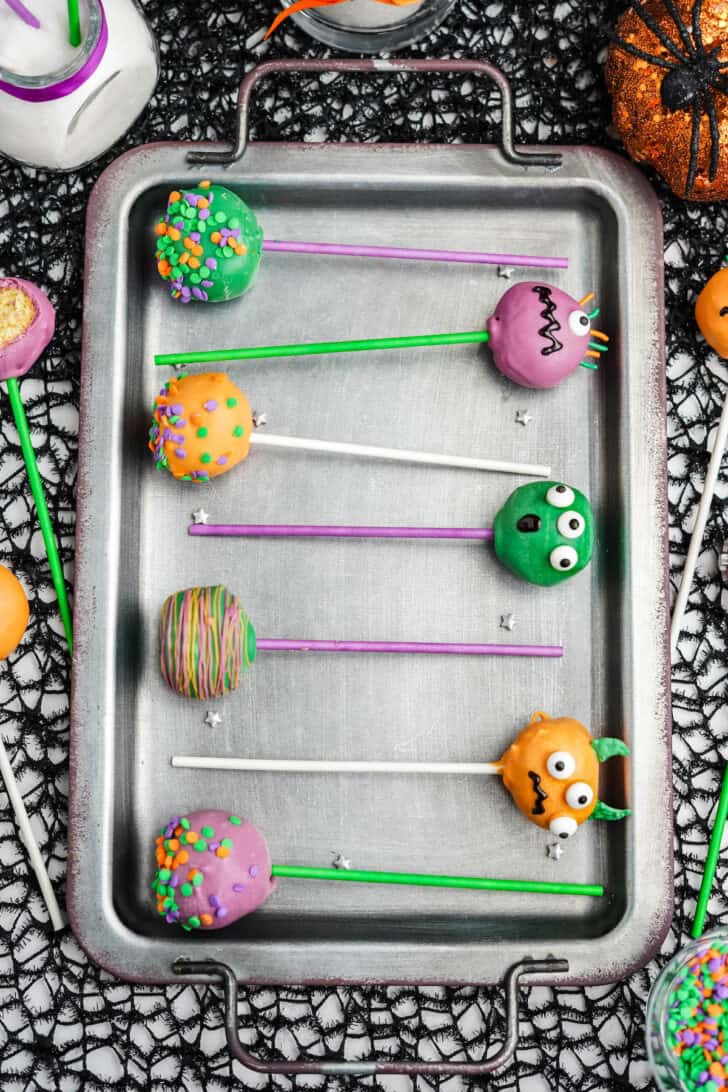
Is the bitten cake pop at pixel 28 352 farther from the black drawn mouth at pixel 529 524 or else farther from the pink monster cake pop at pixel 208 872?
the black drawn mouth at pixel 529 524

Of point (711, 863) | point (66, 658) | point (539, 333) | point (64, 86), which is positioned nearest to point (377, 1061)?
point (711, 863)

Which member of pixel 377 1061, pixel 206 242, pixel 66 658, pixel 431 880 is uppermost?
pixel 206 242

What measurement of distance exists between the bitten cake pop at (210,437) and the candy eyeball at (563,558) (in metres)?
0.12

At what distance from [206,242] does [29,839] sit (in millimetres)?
654

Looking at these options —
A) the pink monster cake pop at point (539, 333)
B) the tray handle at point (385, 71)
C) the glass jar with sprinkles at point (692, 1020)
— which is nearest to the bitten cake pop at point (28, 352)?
the tray handle at point (385, 71)

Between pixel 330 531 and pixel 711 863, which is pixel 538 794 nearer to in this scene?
pixel 711 863

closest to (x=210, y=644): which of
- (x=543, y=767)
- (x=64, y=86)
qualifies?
(x=543, y=767)

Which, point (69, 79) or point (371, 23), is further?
point (371, 23)

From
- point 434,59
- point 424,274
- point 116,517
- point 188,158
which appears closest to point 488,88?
point 434,59

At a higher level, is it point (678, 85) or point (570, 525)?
point (678, 85)

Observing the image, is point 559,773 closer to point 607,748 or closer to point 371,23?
point 607,748

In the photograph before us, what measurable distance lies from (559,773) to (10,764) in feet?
1.94

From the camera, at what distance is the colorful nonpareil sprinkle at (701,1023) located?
3.40 ft

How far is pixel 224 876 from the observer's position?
3.57 ft
